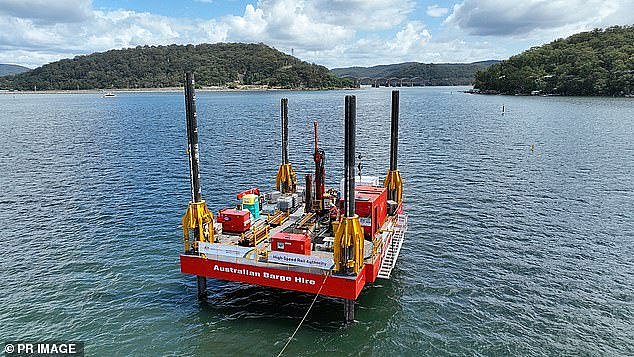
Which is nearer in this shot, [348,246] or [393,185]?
[348,246]

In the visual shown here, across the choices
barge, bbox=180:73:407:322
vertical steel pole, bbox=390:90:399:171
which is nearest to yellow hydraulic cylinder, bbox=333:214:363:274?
barge, bbox=180:73:407:322

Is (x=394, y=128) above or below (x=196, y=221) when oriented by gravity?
above

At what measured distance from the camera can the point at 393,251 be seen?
23.9m

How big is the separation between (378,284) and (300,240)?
6.42 m

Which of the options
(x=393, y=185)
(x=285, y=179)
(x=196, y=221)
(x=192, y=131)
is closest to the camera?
(x=192, y=131)

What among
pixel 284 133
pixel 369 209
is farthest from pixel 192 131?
pixel 284 133

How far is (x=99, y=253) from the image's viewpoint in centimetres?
2705

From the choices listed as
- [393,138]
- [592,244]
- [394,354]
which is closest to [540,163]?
[592,244]

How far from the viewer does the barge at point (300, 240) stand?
1823cm

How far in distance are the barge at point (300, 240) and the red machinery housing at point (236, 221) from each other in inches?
2.0

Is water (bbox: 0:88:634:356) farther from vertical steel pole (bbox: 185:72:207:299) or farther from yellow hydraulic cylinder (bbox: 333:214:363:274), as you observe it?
vertical steel pole (bbox: 185:72:207:299)

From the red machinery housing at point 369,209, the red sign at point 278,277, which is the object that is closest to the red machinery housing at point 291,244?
the red sign at point 278,277

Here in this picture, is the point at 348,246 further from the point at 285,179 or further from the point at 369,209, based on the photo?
the point at 285,179

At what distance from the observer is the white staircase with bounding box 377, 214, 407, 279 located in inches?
867
